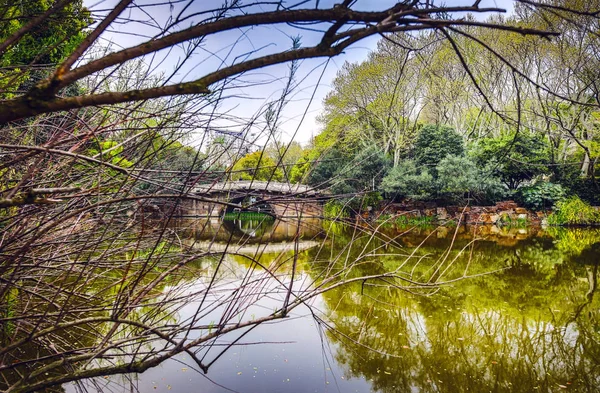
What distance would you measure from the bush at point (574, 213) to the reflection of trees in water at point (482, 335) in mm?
9231

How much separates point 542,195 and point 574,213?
1297 millimetres

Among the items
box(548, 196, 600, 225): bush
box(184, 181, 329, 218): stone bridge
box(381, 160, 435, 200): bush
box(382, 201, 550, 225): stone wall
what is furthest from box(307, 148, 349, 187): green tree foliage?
box(548, 196, 600, 225): bush

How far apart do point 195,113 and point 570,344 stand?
5.00 m

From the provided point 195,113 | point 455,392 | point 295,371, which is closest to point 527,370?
point 455,392

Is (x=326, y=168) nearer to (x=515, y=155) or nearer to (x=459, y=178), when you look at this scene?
(x=459, y=178)

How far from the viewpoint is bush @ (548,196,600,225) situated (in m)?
15.2

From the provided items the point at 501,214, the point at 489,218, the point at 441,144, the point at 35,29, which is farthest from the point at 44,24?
the point at 501,214

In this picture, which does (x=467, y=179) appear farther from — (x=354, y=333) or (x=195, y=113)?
(x=195, y=113)

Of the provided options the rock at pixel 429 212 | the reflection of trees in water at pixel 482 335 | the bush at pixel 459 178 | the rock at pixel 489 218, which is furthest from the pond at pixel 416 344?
the rock at pixel 429 212

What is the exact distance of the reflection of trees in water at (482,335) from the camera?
155 inches

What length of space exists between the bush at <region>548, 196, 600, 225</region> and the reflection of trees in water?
923cm

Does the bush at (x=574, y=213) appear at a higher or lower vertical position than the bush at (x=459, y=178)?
lower

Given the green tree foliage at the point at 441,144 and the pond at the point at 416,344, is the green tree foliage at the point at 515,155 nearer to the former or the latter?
the green tree foliage at the point at 441,144

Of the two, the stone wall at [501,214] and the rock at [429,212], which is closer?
the stone wall at [501,214]
